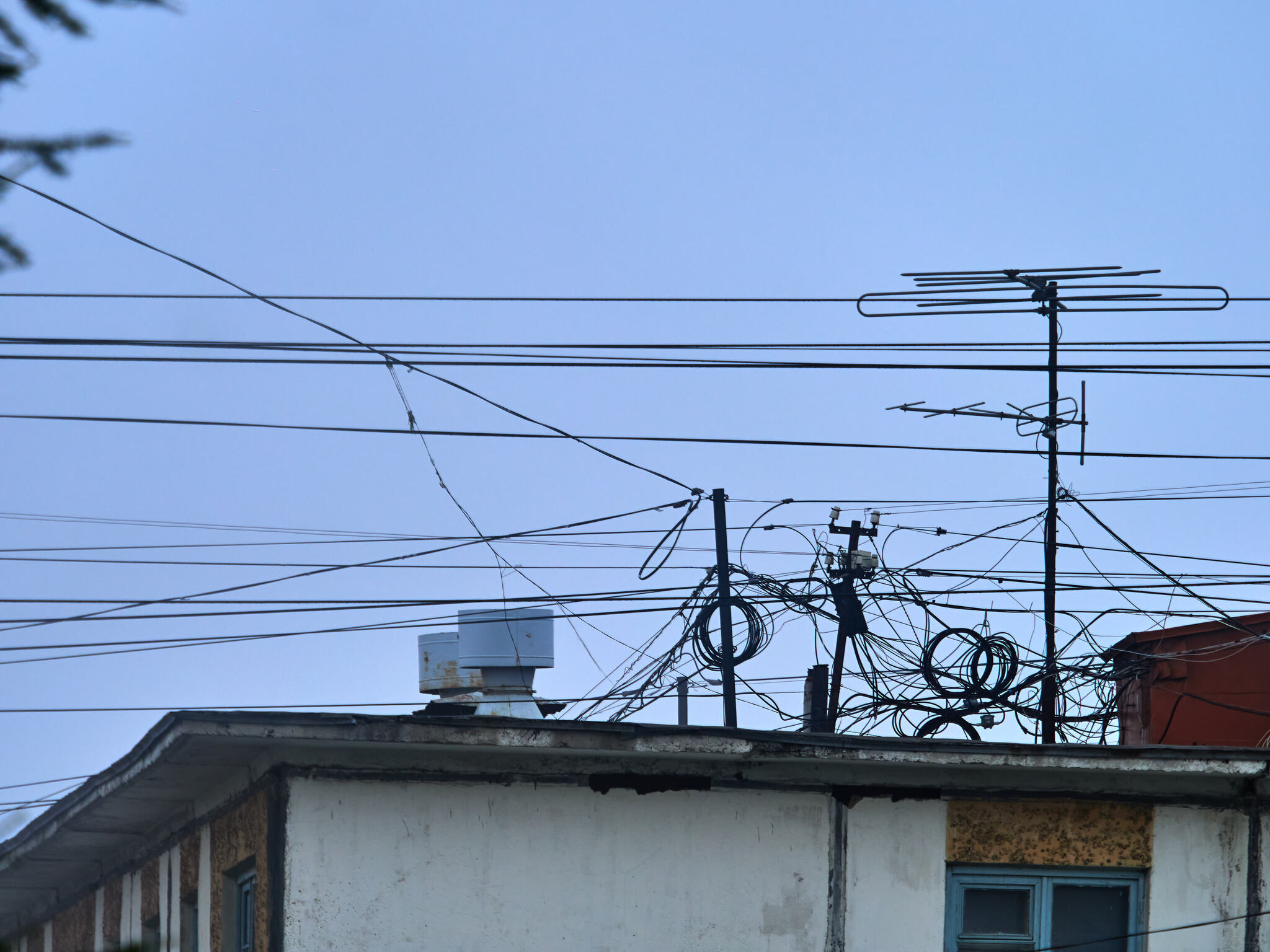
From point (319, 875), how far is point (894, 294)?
326 inches

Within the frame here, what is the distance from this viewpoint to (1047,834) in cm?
939

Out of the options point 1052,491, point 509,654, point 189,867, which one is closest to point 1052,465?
point 1052,491

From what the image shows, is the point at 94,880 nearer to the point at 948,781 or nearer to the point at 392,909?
the point at 392,909

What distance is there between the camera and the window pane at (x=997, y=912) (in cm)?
931

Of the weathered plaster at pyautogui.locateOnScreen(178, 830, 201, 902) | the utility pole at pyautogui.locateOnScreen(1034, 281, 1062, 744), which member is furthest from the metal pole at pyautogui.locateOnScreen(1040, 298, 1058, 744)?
the weathered plaster at pyautogui.locateOnScreen(178, 830, 201, 902)

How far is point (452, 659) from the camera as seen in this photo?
15539 mm

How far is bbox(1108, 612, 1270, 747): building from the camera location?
41.8 ft

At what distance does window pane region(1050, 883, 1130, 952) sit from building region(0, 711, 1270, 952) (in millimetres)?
12

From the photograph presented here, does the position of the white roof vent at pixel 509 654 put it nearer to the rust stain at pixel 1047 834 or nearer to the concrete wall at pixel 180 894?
the concrete wall at pixel 180 894

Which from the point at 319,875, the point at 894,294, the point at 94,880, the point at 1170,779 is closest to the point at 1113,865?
the point at 1170,779

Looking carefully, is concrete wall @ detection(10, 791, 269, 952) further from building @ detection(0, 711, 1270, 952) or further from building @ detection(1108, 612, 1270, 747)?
building @ detection(1108, 612, 1270, 747)

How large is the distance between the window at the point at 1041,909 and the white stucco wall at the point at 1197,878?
0.46 ft

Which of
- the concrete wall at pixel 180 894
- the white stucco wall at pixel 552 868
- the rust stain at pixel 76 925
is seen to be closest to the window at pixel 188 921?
the concrete wall at pixel 180 894

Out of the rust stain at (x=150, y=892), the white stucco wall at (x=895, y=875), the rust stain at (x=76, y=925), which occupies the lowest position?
the rust stain at (x=76, y=925)
